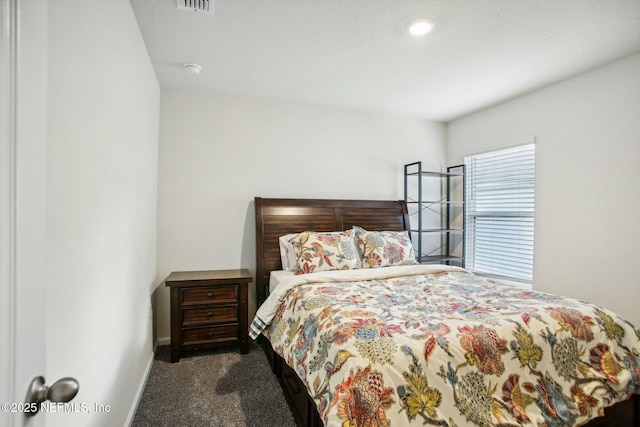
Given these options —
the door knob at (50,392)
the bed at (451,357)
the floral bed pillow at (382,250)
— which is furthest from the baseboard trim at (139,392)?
the floral bed pillow at (382,250)

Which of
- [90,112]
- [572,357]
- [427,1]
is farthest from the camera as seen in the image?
[427,1]

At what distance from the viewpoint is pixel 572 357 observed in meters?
1.57

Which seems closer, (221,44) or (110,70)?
(110,70)

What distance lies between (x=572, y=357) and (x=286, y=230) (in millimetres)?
2375

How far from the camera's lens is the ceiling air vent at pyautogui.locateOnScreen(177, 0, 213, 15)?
1.80 metres

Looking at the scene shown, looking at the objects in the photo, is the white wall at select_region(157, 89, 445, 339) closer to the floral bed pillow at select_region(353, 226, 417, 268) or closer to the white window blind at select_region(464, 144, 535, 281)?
the floral bed pillow at select_region(353, 226, 417, 268)

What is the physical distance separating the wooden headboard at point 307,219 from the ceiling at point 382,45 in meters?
1.15

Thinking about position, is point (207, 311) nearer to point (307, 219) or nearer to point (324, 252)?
point (324, 252)

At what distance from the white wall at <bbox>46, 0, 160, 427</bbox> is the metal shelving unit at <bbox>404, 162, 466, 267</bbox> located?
300 cm

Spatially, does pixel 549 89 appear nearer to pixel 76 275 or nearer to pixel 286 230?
pixel 286 230

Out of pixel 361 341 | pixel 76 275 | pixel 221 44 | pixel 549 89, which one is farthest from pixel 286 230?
pixel 549 89

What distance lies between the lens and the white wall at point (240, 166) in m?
3.05

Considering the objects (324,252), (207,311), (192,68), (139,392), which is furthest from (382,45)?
(139,392)

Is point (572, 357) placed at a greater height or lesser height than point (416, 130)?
lesser
